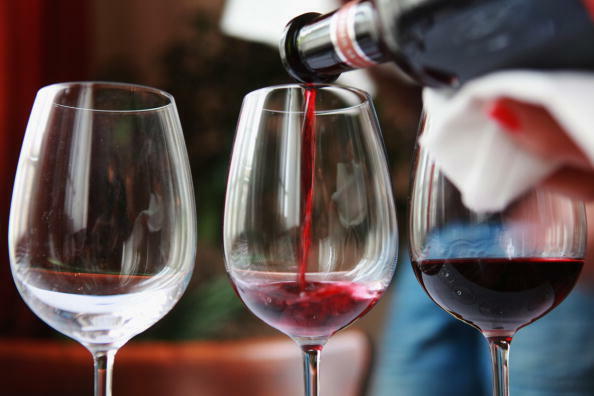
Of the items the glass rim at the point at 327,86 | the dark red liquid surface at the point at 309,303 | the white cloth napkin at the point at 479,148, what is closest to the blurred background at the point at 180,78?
the glass rim at the point at 327,86

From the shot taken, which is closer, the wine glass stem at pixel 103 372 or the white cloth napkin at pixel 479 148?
the white cloth napkin at pixel 479 148

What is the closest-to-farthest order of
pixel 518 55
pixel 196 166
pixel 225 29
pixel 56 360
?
1. pixel 518 55
2. pixel 56 360
3. pixel 196 166
4. pixel 225 29

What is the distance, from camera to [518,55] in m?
0.39

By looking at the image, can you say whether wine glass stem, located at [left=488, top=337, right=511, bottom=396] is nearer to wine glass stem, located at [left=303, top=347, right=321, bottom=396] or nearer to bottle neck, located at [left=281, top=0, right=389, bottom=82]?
wine glass stem, located at [left=303, top=347, right=321, bottom=396]

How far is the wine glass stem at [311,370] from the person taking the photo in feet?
1.99

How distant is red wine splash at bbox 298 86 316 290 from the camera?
62 cm

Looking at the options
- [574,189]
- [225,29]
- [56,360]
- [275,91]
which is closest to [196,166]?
[225,29]

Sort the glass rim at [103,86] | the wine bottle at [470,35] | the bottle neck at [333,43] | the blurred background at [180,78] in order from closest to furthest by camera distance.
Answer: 1. the wine bottle at [470,35]
2. the bottle neck at [333,43]
3. the glass rim at [103,86]
4. the blurred background at [180,78]

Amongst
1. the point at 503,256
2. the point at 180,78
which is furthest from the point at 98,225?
the point at 180,78

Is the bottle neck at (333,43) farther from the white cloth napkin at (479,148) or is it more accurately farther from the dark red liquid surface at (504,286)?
the dark red liquid surface at (504,286)

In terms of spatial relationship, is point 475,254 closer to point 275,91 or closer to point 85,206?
point 275,91

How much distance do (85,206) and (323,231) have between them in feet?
0.69

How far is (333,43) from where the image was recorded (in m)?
0.56

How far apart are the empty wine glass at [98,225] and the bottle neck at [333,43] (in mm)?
150
